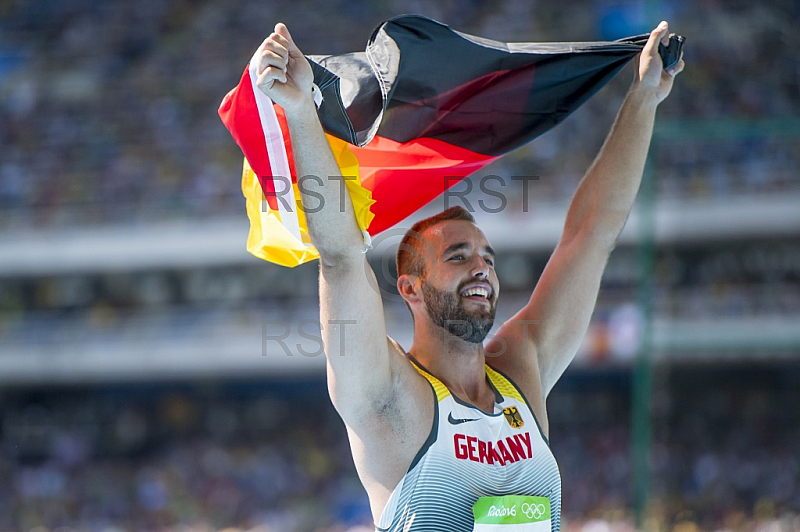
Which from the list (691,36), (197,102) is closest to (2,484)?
(197,102)

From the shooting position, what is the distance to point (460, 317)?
2.88 meters

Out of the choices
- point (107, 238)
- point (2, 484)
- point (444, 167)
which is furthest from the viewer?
point (107, 238)

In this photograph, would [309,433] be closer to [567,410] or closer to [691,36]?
[567,410]

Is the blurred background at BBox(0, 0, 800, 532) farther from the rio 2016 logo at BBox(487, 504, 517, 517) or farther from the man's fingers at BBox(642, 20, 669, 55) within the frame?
the rio 2016 logo at BBox(487, 504, 517, 517)

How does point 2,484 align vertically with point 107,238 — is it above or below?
below

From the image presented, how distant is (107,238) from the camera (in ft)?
60.8

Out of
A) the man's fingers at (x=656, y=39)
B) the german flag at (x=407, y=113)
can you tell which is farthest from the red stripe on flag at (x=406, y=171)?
the man's fingers at (x=656, y=39)

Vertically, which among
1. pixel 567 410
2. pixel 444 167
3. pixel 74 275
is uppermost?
pixel 444 167

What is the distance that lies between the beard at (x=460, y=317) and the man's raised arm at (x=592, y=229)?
1.34 ft

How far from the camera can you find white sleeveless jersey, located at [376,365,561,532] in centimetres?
263

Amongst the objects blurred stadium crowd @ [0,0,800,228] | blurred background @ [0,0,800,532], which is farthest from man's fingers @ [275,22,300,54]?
blurred stadium crowd @ [0,0,800,228]

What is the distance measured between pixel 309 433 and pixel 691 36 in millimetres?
10472

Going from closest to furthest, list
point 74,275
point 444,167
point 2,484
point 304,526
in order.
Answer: point 444,167 → point 304,526 → point 2,484 → point 74,275

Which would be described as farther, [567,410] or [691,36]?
[567,410]
